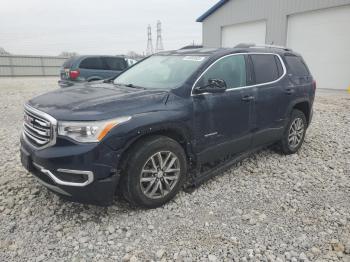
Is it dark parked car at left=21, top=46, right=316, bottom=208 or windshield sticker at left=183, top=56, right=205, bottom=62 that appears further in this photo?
windshield sticker at left=183, top=56, right=205, bottom=62

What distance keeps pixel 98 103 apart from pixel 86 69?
29.1 feet

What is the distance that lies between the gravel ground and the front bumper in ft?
1.29

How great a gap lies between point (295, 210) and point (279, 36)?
1278cm

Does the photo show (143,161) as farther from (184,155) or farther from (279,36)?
(279,36)

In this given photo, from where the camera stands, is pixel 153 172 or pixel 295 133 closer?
pixel 153 172

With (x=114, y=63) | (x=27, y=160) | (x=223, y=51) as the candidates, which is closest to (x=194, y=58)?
(x=223, y=51)

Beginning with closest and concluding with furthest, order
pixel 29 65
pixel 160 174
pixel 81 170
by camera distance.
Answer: pixel 81 170 < pixel 160 174 < pixel 29 65

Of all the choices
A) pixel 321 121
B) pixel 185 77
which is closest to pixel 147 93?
pixel 185 77

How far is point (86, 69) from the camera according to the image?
11367mm

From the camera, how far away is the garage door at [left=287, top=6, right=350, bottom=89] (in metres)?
12.4

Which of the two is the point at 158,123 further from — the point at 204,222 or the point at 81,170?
the point at 204,222

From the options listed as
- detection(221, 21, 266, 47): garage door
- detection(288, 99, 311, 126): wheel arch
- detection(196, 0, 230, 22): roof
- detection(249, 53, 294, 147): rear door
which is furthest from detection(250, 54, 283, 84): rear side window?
detection(196, 0, 230, 22): roof

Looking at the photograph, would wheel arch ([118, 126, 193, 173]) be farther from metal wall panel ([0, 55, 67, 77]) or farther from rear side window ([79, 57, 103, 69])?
metal wall panel ([0, 55, 67, 77])

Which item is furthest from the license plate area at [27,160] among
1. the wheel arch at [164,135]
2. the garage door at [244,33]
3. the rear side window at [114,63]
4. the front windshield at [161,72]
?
the garage door at [244,33]
